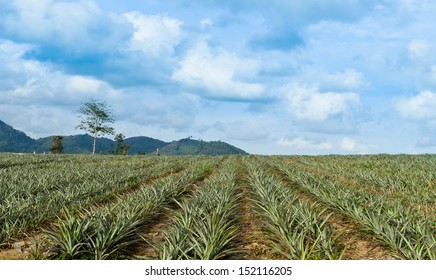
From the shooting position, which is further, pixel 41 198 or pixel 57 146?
pixel 57 146

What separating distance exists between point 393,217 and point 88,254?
5544mm

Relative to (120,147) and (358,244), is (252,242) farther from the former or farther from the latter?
(120,147)

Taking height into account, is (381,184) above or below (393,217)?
above

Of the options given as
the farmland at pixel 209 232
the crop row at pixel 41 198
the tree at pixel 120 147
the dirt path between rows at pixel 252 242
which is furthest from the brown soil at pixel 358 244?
the tree at pixel 120 147

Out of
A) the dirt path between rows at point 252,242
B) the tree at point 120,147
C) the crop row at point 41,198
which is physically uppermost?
the tree at point 120,147

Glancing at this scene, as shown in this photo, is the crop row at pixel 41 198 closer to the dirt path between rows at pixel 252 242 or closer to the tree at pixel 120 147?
the dirt path between rows at pixel 252 242

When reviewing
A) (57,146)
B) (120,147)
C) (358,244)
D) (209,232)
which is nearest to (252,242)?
(209,232)

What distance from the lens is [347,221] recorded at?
25.9 ft

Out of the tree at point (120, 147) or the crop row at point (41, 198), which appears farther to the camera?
the tree at point (120, 147)

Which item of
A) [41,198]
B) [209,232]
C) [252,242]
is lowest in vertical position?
[252,242]

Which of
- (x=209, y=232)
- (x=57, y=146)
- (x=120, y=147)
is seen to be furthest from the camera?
(x=57, y=146)

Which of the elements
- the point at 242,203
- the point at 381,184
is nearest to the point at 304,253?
the point at 242,203

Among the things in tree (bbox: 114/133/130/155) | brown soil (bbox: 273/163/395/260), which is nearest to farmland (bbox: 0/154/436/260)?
brown soil (bbox: 273/163/395/260)
